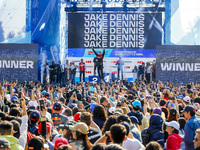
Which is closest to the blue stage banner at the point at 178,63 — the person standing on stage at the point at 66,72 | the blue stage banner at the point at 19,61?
the person standing on stage at the point at 66,72

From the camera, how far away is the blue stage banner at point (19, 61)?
76.6 feet

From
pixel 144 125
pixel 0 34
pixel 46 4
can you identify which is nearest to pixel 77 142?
pixel 144 125

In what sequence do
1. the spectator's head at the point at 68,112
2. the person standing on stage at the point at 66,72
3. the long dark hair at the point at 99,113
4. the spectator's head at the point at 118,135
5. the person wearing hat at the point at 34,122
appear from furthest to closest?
1. the person standing on stage at the point at 66,72
2. the spectator's head at the point at 68,112
3. the long dark hair at the point at 99,113
4. the person wearing hat at the point at 34,122
5. the spectator's head at the point at 118,135

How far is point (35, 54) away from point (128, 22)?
7.65 m

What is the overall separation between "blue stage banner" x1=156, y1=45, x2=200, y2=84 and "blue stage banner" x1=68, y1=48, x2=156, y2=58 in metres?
3.88

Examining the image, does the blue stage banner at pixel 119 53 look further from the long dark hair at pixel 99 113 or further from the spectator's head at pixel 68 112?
the long dark hair at pixel 99 113

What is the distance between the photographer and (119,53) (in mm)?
27625

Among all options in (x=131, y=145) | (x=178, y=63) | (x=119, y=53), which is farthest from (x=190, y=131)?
(x=119, y=53)

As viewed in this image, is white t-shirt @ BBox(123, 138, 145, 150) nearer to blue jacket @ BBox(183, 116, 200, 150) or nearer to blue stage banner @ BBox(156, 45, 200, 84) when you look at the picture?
blue jacket @ BBox(183, 116, 200, 150)

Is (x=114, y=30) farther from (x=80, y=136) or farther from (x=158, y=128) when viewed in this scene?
(x=80, y=136)

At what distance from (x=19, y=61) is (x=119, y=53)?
7.58 metres

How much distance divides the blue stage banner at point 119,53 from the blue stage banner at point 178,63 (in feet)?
12.7

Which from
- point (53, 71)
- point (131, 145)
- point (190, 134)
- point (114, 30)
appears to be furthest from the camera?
point (114, 30)

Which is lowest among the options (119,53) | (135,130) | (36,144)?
(135,130)
